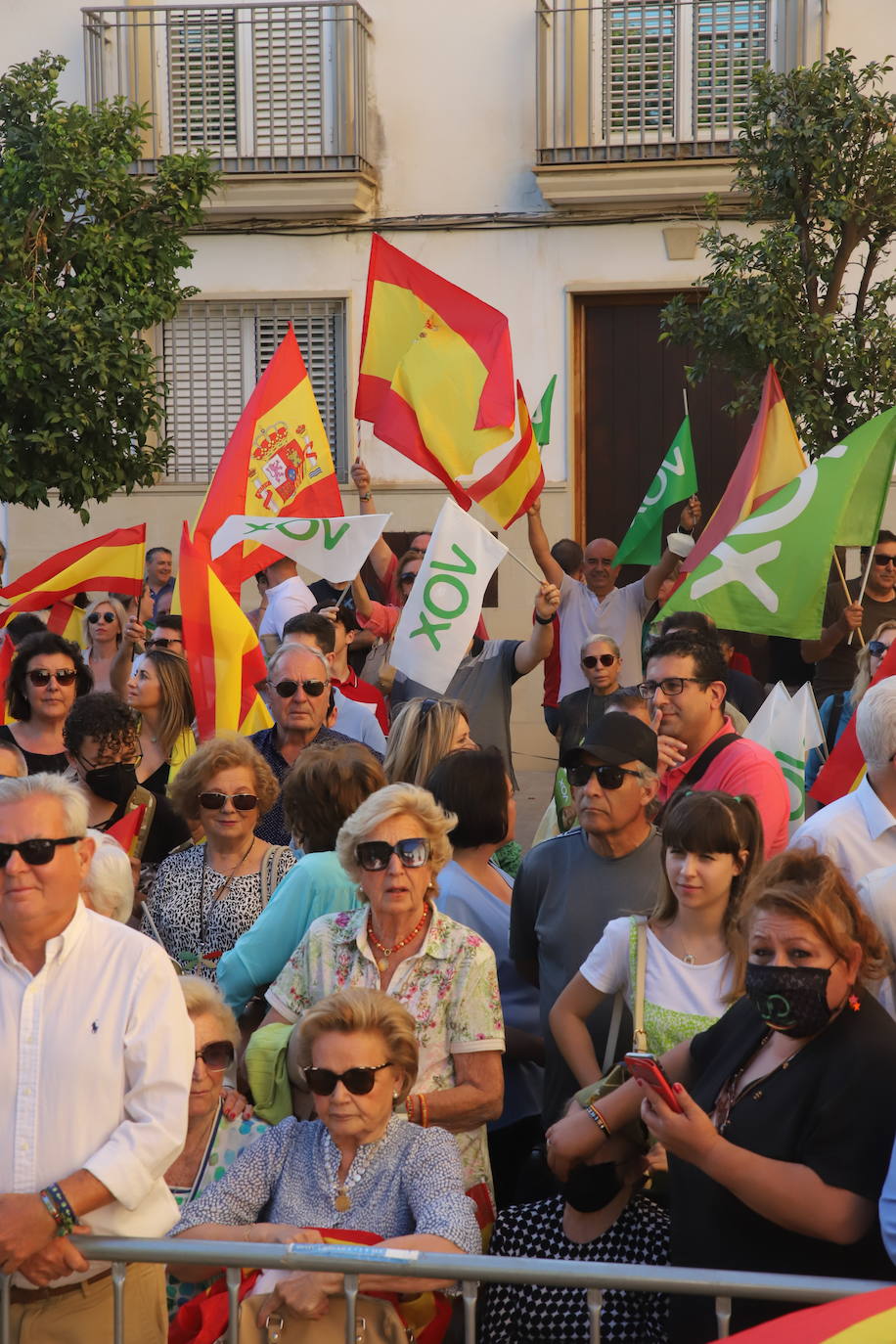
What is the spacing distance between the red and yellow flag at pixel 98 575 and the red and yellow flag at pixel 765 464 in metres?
2.71

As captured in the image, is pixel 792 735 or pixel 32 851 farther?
pixel 792 735

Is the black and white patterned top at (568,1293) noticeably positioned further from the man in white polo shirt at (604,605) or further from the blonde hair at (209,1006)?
the man in white polo shirt at (604,605)

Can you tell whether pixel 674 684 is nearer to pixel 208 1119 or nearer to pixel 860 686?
pixel 860 686

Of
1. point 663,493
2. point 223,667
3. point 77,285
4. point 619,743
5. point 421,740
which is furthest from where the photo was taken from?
point 77,285

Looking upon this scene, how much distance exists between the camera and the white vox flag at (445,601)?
7.04 meters

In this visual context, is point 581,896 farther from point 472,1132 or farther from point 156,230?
point 156,230

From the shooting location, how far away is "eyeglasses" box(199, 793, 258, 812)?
16.0ft

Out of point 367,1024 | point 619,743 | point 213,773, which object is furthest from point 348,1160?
point 213,773

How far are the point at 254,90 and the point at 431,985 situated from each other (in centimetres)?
1146

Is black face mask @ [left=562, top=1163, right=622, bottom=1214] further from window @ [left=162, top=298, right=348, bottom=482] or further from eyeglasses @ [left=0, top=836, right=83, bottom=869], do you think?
window @ [left=162, top=298, right=348, bottom=482]

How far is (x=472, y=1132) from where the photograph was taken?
3.93m

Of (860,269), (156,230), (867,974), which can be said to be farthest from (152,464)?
(867,974)

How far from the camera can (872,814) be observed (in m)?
4.15

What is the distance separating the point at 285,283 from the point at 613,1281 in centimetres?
1182
